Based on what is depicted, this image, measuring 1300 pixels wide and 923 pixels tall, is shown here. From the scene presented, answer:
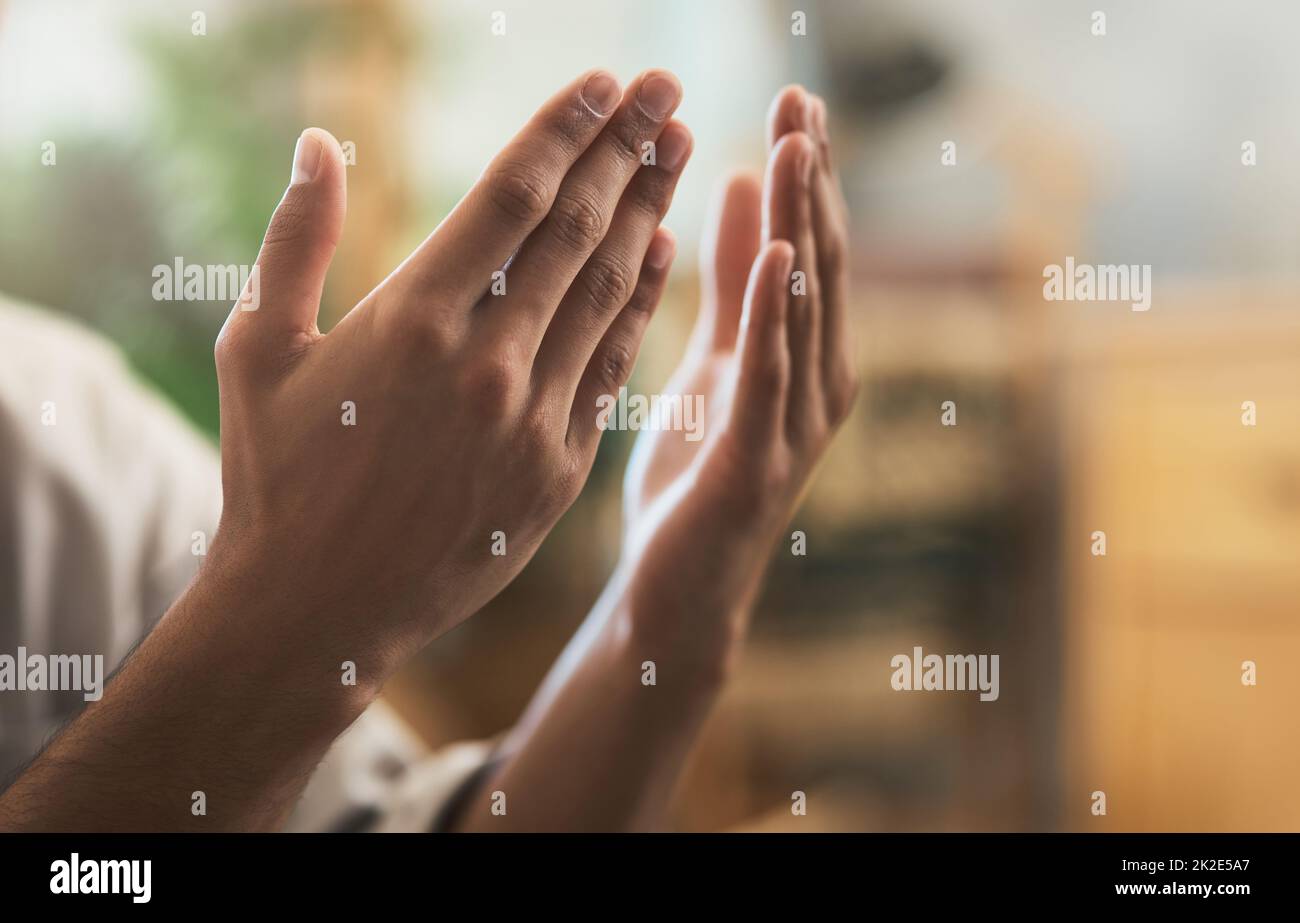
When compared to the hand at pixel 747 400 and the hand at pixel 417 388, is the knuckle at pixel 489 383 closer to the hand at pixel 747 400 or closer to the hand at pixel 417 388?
the hand at pixel 417 388

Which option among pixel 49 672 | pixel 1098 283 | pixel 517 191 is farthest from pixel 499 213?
pixel 1098 283

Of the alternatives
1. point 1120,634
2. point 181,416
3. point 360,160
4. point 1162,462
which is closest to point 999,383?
point 1162,462

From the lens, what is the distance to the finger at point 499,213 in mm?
310

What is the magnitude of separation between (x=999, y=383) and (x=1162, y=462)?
0.24 meters

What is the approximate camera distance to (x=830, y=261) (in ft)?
1.53

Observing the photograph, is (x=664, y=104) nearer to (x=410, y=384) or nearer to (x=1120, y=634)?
(x=410, y=384)

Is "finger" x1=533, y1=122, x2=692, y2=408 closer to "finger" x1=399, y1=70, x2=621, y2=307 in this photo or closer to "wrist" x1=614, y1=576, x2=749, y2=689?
"finger" x1=399, y1=70, x2=621, y2=307

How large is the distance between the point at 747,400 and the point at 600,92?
0.56 feet

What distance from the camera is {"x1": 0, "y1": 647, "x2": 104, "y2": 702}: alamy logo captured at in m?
0.58

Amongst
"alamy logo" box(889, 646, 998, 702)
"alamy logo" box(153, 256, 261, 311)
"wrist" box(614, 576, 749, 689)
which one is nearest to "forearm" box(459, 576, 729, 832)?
"wrist" box(614, 576, 749, 689)

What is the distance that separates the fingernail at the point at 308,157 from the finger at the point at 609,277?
0.09 metres

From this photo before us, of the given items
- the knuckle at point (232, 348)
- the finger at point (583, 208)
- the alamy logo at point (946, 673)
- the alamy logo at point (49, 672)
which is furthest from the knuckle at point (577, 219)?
the alamy logo at point (946, 673)
